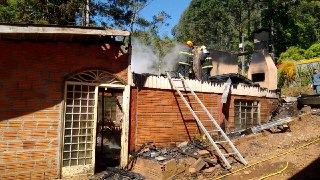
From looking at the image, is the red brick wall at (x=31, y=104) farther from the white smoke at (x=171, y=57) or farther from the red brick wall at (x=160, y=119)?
the white smoke at (x=171, y=57)

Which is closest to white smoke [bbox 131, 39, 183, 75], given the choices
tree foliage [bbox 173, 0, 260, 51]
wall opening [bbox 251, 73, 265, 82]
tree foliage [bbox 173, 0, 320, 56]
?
wall opening [bbox 251, 73, 265, 82]

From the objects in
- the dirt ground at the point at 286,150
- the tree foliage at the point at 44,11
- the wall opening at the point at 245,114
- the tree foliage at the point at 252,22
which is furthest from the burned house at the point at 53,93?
the tree foliage at the point at 252,22

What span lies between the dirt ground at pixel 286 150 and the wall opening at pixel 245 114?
1.63 m

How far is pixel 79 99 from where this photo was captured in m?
8.67

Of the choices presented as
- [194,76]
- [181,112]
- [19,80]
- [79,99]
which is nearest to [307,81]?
[194,76]

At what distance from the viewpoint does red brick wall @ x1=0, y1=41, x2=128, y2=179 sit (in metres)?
7.59

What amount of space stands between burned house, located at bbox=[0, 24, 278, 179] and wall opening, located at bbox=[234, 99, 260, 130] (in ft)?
11.0

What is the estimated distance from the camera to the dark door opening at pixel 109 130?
1140 cm

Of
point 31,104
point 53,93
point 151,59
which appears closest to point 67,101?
point 53,93

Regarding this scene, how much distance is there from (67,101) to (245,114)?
872 centimetres

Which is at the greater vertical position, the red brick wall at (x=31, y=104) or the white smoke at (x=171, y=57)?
the white smoke at (x=171, y=57)

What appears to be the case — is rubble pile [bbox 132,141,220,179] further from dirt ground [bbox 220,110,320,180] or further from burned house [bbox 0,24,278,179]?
dirt ground [bbox 220,110,320,180]

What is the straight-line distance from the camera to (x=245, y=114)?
13.4 m

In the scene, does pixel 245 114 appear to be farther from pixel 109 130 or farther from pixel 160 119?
pixel 109 130
